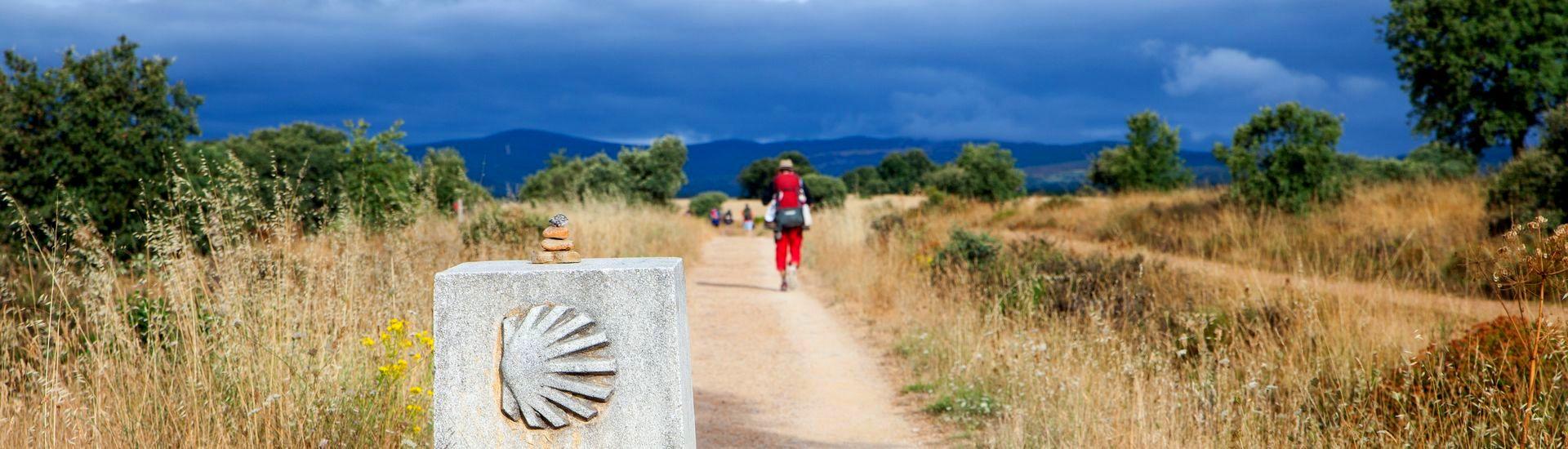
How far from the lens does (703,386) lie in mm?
7754

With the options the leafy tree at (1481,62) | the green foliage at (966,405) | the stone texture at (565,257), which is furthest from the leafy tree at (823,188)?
the stone texture at (565,257)

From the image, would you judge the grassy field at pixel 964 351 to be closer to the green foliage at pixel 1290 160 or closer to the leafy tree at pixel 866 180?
the green foliage at pixel 1290 160

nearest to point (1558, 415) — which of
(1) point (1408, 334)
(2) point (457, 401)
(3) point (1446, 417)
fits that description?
(3) point (1446, 417)

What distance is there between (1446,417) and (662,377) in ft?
12.3

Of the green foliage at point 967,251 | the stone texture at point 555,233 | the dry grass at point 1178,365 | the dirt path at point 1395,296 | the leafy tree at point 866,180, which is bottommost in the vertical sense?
the dry grass at point 1178,365

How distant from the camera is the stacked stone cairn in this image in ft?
10.7

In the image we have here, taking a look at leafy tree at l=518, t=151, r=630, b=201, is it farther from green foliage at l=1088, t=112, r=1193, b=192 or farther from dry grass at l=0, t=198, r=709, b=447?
green foliage at l=1088, t=112, r=1193, b=192

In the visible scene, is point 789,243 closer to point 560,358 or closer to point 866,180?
point 560,358

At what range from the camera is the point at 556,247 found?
329 cm

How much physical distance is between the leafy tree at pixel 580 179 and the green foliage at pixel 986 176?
35.1 ft

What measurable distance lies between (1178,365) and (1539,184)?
270 inches

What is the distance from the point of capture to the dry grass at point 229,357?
410cm

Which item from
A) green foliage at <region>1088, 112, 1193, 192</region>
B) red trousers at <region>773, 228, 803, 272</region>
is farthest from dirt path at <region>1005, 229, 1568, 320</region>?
green foliage at <region>1088, 112, 1193, 192</region>

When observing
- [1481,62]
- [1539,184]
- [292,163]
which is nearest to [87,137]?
[1539,184]
